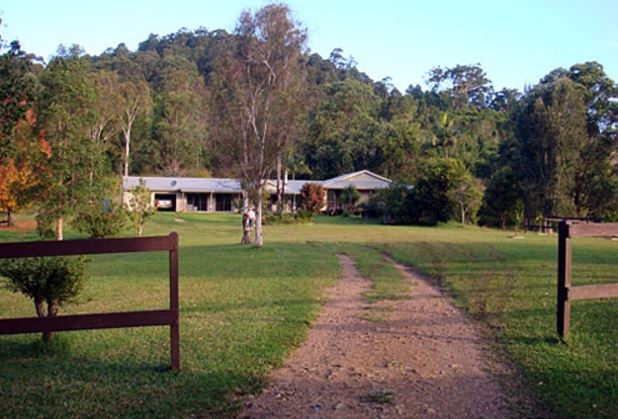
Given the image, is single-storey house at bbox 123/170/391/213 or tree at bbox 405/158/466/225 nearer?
tree at bbox 405/158/466/225

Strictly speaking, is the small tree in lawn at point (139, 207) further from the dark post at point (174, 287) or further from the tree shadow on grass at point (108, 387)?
the dark post at point (174, 287)

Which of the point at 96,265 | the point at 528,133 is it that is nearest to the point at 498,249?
the point at 96,265

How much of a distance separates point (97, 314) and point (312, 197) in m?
54.9

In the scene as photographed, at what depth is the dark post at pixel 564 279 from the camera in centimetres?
732

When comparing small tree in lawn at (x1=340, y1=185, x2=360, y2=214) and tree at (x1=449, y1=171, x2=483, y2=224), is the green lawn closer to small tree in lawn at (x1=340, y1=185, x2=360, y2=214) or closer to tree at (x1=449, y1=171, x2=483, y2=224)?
tree at (x1=449, y1=171, x2=483, y2=224)

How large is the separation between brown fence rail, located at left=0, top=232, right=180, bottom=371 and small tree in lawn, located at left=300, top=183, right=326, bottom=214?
2130 inches

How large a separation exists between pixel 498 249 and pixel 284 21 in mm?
12647

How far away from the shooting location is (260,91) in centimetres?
2573

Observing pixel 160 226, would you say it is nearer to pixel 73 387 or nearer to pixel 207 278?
pixel 207 278

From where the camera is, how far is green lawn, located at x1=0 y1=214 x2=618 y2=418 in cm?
535

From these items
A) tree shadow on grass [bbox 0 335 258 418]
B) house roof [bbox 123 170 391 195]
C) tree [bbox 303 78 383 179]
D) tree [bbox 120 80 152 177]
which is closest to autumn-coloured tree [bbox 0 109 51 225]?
tree shadow on grass [bbox 0 335 258 418]

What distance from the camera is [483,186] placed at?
5300 cm

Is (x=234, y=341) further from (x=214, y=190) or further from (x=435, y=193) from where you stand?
(x=214, y=190)

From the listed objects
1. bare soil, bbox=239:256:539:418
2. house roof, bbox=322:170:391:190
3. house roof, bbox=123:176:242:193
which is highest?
house roof, bbox=322:170:391:190
